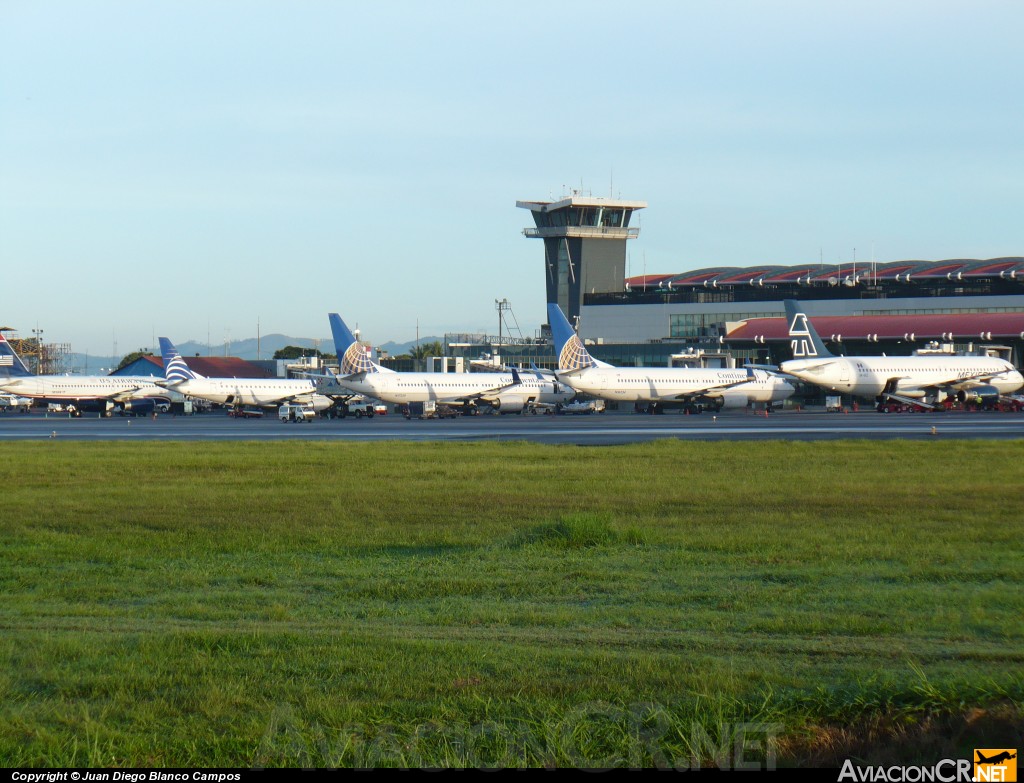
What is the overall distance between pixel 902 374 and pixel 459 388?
31.7 metres

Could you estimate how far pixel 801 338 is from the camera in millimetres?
75000

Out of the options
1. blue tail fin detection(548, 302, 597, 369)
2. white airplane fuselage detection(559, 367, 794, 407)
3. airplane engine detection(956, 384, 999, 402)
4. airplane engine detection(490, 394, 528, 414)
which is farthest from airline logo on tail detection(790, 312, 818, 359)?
airplane engine detection(490, 394, 528, 414)

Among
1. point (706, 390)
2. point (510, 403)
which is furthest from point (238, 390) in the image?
point (706, 390)

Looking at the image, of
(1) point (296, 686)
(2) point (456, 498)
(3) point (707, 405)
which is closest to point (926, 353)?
(3) point (707, 405)

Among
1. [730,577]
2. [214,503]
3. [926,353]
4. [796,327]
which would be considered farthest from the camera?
[926,353]

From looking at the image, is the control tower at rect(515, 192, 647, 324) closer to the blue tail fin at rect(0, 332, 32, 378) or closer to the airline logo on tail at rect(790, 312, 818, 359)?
the airline logo on tail at rect(790, 312, 818, 359)

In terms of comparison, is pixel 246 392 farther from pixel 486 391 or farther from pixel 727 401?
pixel 727 401

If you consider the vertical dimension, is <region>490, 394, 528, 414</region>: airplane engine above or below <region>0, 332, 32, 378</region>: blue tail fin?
below

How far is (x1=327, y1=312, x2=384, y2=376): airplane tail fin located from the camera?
72875 millimetres

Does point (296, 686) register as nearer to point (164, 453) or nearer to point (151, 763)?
Result: point (151, 763)

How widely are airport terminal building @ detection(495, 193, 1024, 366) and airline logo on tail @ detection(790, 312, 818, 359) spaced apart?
17802 millimetres

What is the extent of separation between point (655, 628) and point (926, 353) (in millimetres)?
82989

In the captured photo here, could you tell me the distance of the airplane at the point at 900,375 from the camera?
233ft

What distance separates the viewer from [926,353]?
85.1m
